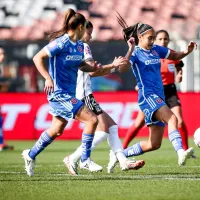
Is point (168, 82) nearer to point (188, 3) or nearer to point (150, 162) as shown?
point (150, 162)

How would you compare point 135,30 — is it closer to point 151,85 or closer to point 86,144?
point 151,85

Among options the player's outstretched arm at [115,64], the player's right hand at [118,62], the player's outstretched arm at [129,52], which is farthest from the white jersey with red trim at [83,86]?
the player's right hand at [118,62]

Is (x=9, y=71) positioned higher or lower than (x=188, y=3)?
lower

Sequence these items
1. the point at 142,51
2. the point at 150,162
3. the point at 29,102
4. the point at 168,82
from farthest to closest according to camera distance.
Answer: the point at 29,102 < the point at 168,82 < the point at 150,162 < the point at 142,51

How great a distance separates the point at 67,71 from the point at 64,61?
15cm

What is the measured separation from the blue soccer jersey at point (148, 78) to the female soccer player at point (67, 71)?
60cm

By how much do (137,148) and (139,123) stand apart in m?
2.23

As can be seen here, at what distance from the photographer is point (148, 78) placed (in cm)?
947

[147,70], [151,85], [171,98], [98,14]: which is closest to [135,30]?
[147,70]

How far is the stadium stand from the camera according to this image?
22.7m

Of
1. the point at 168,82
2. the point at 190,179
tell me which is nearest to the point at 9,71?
the point at 168,82

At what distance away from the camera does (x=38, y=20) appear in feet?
77.7

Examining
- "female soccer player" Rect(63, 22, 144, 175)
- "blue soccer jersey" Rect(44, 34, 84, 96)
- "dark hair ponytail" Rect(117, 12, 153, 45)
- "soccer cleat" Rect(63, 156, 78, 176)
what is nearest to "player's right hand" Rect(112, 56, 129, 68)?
"female soccer player" Rect(63, 22, 144, 175)

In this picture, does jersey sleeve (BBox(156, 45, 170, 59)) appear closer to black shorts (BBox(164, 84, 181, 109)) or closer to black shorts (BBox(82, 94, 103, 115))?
black shorts (BBox(82, 94, 103, 115))
